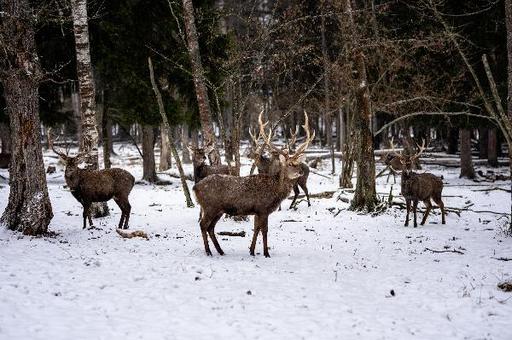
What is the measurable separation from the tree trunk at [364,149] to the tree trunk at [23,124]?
8.82 metres

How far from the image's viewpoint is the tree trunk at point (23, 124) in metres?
8.06

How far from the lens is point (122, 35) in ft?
55.1

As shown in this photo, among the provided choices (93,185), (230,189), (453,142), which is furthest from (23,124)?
(453,142)

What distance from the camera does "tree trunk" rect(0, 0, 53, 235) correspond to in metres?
8.06

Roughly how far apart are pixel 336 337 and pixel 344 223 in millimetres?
7144

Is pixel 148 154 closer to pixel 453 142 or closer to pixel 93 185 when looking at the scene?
pixel 93 185

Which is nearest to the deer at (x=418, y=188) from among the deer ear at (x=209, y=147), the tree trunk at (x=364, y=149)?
the tree trunk at (x=364, y=149)

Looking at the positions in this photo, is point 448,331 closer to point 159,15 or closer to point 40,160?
point 40,160

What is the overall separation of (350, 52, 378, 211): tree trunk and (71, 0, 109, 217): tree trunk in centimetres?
773

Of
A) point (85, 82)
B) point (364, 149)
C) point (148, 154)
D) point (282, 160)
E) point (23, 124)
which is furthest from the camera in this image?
point (148, 154)

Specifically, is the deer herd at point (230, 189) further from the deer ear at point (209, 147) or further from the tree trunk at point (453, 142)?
the tree trunk at point (453, 142)

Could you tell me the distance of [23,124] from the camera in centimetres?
820

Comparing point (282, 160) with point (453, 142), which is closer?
point (282, 160)

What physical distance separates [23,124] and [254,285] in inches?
213
